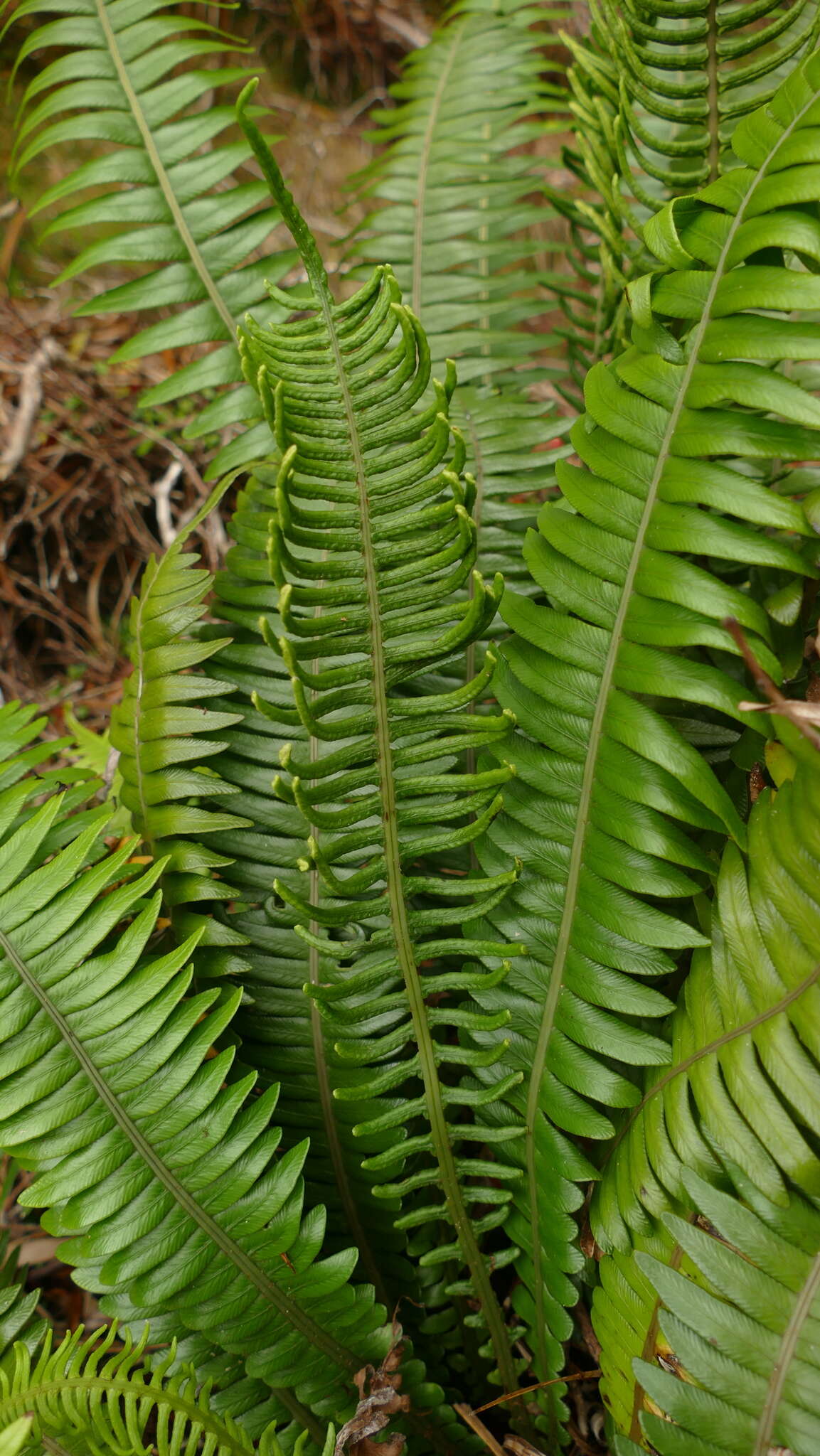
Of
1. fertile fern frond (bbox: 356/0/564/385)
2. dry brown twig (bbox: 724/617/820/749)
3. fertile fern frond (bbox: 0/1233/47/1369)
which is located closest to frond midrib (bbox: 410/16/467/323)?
fertile fern frond (bbox: 356/0/564/385)

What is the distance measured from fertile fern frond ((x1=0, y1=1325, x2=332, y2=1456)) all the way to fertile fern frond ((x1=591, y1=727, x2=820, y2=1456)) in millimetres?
360

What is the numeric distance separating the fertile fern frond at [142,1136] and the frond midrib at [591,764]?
0.22m

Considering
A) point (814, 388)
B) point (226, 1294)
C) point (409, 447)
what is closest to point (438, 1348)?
point (226, 1294)

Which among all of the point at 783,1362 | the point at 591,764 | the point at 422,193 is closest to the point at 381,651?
the point at 591,764

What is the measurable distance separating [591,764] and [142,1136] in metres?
0.61

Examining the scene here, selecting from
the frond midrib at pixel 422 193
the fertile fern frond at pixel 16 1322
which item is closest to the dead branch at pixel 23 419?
the frond midrib at pixel 422 193

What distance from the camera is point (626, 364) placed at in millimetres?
934

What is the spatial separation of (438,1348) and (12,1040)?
0.72m

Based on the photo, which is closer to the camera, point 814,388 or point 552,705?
point 552,705

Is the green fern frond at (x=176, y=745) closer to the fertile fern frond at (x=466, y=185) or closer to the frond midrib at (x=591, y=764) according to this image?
the frond midrib at (x=591, y=764)

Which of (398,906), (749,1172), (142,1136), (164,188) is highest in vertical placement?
(164,188)

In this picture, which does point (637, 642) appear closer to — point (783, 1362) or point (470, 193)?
point (783, 1362)

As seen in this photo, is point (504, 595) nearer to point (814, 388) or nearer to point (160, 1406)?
point (814, 388)

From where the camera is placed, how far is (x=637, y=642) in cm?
91
